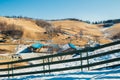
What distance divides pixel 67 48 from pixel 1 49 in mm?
27792

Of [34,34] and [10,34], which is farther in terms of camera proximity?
[34,34]

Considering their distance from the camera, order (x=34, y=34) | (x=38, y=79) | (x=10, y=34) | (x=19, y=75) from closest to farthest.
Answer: (x=38, y=79) < (x=19, y=75) < (x=10, y=34) < (x=34, y=34)

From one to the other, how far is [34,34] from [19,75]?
175 meters

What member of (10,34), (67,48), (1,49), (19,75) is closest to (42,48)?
(1,49)

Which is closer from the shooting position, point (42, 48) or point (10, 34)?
point (42, 48)

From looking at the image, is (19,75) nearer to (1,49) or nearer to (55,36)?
(1,49)

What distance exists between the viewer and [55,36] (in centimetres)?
16250

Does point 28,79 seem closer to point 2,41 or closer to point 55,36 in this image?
point 2,41

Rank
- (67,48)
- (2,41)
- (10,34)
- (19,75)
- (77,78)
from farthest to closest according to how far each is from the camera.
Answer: (10,34)
(2,41)
(67,48)
(19,75)
(77,78)

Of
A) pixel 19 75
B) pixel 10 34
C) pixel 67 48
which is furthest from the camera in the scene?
pixel 10 34

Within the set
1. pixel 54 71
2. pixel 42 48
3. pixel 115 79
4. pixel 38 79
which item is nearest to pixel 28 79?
pixel 38 79

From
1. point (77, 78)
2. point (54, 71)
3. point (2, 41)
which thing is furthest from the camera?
point (2, 41)

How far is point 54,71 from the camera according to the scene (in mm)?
18438

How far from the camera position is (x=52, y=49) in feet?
299
